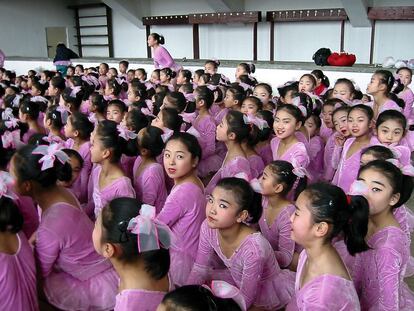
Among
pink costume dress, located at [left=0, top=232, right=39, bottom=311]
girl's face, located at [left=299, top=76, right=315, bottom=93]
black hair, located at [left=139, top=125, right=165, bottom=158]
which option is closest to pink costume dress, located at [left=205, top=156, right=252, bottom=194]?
black hair, located at [left=139, top=125, right=165, bottom=158]

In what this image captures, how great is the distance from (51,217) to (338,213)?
1.00 metres

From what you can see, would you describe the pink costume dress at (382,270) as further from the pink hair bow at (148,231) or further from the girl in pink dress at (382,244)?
the pink hair bow at (148,231)

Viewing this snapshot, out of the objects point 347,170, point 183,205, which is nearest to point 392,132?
point 347,170

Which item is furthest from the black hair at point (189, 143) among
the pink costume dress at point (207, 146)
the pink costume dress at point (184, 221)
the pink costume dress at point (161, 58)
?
the pink costume dress at point (161, 58)

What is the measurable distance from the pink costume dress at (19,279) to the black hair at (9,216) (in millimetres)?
70

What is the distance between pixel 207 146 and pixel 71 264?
1.81 meters

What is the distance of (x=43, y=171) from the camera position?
64.1 inches

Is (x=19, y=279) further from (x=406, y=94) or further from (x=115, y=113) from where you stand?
(x=406, y=94)

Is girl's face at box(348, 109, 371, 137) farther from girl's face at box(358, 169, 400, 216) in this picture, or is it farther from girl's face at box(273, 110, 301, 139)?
girl's face at box(358, 169, 400, 216)

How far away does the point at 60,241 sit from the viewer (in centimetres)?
158

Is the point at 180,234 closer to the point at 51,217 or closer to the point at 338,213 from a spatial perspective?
the point at 51,217

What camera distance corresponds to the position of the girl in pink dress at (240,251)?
1.59 meters

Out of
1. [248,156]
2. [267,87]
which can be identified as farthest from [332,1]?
[248,156]

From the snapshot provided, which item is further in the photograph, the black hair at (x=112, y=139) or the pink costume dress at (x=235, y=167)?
the pink costume dress at (x=235, y=167)
